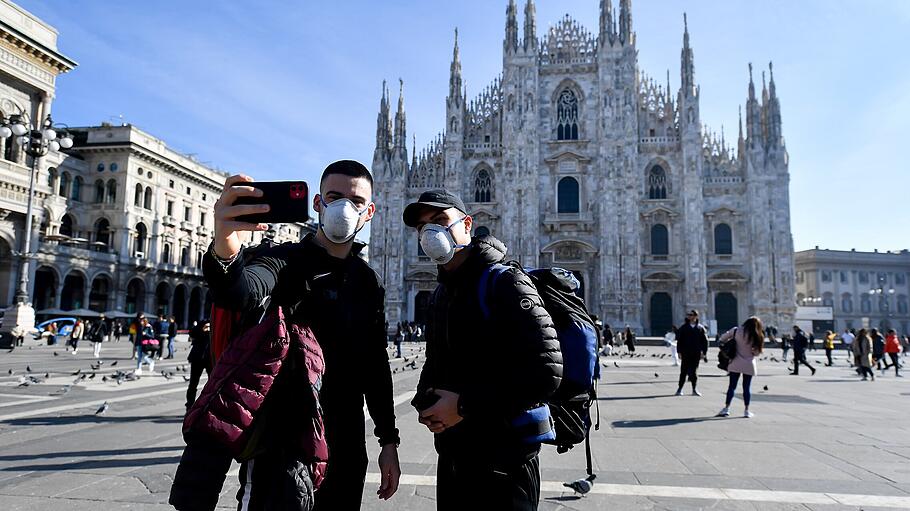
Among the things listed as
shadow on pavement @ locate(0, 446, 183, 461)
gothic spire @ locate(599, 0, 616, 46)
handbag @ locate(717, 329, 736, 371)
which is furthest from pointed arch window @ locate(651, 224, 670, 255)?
shadow on pavement @ locate(0, 446, 183, 461)

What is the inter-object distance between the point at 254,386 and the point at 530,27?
3762cm

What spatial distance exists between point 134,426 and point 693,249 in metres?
31.5

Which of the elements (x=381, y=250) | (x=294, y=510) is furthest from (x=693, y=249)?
(x=294, y=510)

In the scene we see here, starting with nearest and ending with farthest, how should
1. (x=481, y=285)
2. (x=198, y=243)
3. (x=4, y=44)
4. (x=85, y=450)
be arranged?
(x=481, y=285)
(x=85, y=450)
(x=4, y=44)
(x=198, y=243)

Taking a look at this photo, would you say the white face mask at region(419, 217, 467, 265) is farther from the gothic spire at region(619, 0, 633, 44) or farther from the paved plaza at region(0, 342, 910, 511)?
the gothic spire at region(619, 0, 633, 44)

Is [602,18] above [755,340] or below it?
above

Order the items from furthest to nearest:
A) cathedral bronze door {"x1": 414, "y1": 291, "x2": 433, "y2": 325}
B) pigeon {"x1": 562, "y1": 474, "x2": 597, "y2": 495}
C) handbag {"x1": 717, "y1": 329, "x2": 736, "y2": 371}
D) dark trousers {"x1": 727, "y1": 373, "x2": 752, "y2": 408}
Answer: cathedral bronze door {"x1": 414, "y1": 291, "x2": 433, "y2": 325} → handbag {"x1": 717, "y1": 329, "x2": 736, "y2": 371} → dark trousers {"x1": 727, "y1": 373, "x2": 752, "y2": 408} → pigeon {"x1": 562, "y1": 474, "x2": 597, "y2": 495}

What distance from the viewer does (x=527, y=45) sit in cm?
3541

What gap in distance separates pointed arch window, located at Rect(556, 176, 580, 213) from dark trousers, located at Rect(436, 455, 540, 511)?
33.7 metres

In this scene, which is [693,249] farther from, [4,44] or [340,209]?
[4,44]

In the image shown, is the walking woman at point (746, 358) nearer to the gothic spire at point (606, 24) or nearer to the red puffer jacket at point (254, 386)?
the red puffer jacket at point (254, 386)

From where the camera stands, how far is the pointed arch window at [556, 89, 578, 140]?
35.4 metres

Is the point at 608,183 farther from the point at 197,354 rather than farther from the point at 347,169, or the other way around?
the point at 347,169

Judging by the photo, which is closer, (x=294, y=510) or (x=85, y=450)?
(x=294, y=510)
